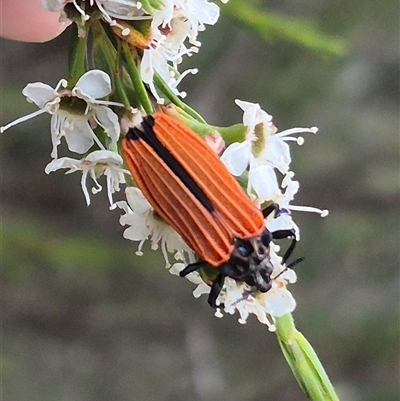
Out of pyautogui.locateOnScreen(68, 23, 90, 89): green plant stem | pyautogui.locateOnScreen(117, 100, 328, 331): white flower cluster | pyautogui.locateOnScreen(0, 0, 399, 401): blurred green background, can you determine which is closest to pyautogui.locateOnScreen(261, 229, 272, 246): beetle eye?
pyautogui.locateOnScreen(117, 100, 328, 331): white flower cluster

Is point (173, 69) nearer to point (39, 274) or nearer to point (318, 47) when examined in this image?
point (318, 47)

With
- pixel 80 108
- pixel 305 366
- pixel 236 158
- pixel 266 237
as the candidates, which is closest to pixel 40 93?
pixel 80 108

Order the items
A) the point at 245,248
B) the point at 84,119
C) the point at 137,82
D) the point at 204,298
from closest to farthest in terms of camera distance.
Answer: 1. the point at 137,82
2. the point at 84,119
3. the point at 245,248
4. the point at 204,298

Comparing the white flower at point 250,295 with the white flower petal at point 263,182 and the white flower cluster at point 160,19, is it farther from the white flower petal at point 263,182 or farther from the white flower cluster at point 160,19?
the white flower cluster at point 160,19

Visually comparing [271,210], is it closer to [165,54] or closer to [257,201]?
[257,201]

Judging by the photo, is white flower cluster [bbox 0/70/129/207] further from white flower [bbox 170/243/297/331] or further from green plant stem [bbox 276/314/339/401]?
green plant stem [bbox 276/314/339/401]

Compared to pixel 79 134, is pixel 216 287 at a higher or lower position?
lower
